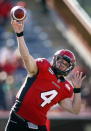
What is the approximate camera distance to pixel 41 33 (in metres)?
12.9

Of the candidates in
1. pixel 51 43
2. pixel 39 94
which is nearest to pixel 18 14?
pixel 39 94

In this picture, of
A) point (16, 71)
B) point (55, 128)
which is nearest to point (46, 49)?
point (16, 71)

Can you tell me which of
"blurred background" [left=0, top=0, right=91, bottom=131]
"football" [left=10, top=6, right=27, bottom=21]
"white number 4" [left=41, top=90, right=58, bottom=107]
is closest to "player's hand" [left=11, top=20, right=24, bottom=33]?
"football" [left=10, top=6, right=27, bottom=21]

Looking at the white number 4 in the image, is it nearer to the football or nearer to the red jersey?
the red jersey

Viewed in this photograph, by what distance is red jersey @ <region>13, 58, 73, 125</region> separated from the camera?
6.43 metres

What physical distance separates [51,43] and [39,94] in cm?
639

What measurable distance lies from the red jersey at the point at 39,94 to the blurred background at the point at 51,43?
97 cm

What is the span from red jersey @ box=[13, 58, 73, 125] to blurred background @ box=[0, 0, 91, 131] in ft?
3.18

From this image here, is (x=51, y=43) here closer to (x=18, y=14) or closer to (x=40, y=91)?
(x=40, y=91)

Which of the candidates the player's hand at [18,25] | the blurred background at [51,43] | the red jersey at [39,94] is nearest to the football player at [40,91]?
the red jersey at [39,94]

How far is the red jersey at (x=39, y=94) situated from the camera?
6.43 meters

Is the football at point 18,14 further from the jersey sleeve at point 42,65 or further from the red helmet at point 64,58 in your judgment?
the red helmet at point 64,58

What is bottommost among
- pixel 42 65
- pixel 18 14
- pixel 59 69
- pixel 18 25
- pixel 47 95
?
pixel 47 95

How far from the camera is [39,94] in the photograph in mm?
6465
